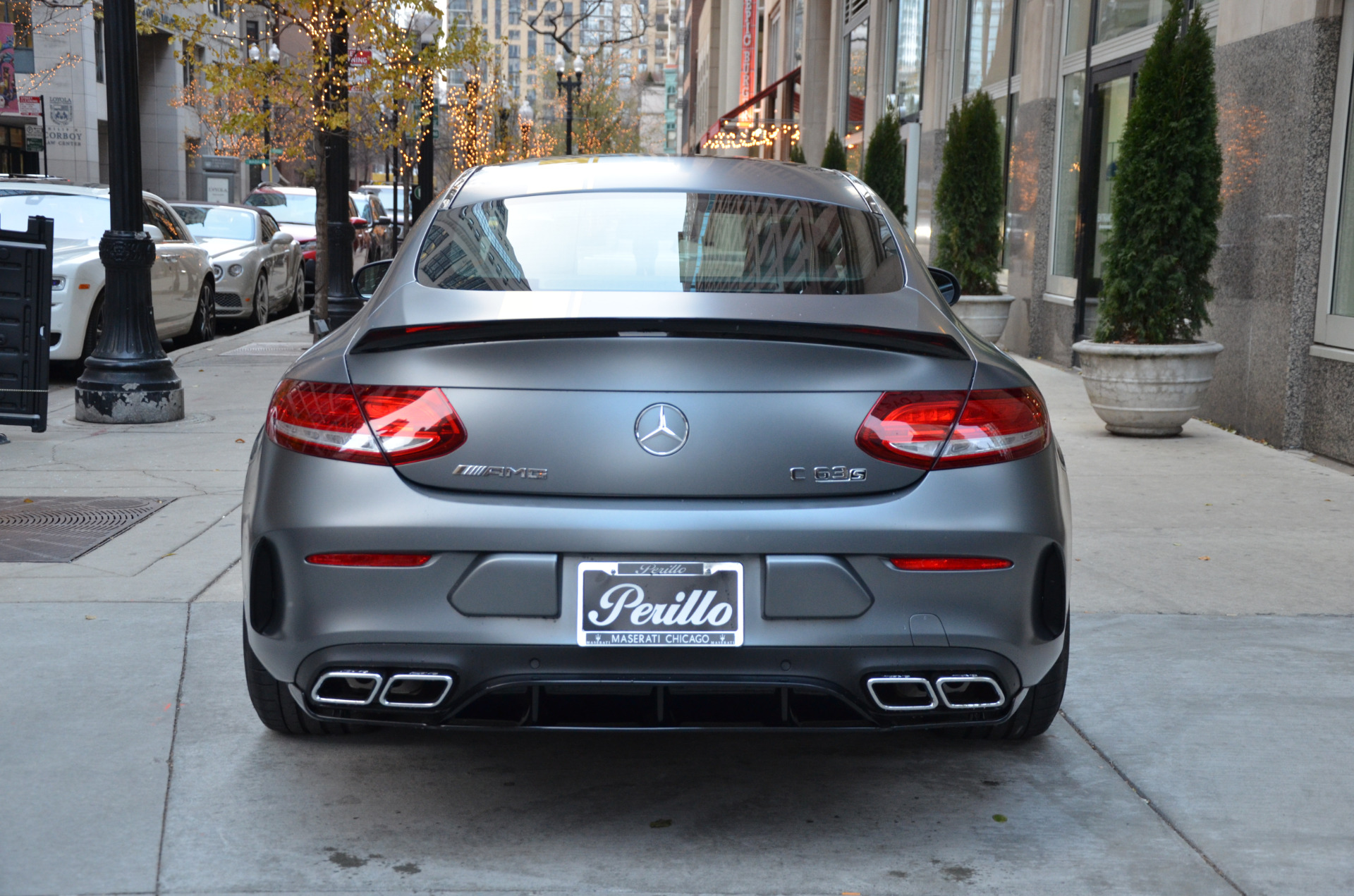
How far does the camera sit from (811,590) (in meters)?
3.04

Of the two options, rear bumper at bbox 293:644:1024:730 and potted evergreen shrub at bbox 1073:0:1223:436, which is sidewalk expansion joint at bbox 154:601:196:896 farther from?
potted evergreen shrub at bbox 1073:0:1223:436

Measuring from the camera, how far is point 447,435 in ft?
10.2

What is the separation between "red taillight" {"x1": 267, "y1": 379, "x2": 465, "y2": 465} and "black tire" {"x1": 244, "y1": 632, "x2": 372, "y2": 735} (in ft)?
2.47

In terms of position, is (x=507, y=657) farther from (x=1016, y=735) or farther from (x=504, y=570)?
(x=1016, y=735)

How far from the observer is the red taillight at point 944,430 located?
312 cm

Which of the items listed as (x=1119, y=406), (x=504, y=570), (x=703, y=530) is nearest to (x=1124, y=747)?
(x=703, y=530)

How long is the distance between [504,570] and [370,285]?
9.10 ft

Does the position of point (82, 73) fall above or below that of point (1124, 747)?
above

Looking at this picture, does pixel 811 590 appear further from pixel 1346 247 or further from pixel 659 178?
pixel 1346 247

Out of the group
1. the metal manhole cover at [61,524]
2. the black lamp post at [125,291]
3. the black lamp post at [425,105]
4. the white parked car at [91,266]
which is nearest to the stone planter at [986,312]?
the black lamp post at [425,105]

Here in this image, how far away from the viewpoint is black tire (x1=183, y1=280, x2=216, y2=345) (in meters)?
15.5

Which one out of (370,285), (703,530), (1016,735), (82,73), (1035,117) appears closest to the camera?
(703,530)

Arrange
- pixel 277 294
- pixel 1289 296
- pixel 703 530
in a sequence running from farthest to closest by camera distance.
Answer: pixel 277 294, pixel 1289 296, pixel 703 530

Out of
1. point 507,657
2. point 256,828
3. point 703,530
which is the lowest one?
point 256,828
